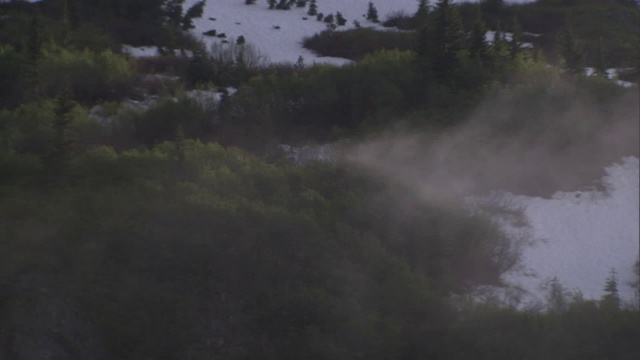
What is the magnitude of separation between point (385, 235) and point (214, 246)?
2.31m

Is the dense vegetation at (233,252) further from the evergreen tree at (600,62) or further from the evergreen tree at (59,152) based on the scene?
the evergreen tree at (600,62)

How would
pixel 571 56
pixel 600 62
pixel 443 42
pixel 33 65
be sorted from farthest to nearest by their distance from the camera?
pixel 600 62, pixel 571 56, pixel 443 42, pixel 33 65

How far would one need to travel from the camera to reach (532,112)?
49.5 feet

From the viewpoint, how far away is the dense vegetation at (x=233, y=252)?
29.9 feet

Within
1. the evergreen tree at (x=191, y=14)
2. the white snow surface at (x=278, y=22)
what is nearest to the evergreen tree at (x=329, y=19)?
the white snow surface at (x=278, y=22)

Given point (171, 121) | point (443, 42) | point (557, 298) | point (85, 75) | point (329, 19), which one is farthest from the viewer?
point (329, 19)

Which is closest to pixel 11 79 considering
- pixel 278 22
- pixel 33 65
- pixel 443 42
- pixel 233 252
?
pixel 33 65

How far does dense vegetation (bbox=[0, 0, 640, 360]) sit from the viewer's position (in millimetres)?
9125

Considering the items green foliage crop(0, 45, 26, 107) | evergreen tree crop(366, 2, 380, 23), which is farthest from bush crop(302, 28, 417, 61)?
green foliage crop(0, 45, 26, 107)

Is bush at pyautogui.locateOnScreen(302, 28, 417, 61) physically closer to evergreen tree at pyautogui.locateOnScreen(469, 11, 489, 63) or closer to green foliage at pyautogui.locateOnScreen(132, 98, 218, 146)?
evergreen tree at pyautogui.locateOnScreen(469, 11, 489, 63)

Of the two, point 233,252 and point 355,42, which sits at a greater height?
point 355,42

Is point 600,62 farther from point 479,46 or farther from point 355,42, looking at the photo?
point 355,42

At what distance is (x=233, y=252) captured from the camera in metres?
→ 9.73

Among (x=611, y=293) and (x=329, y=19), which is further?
(x=329, y=19)
